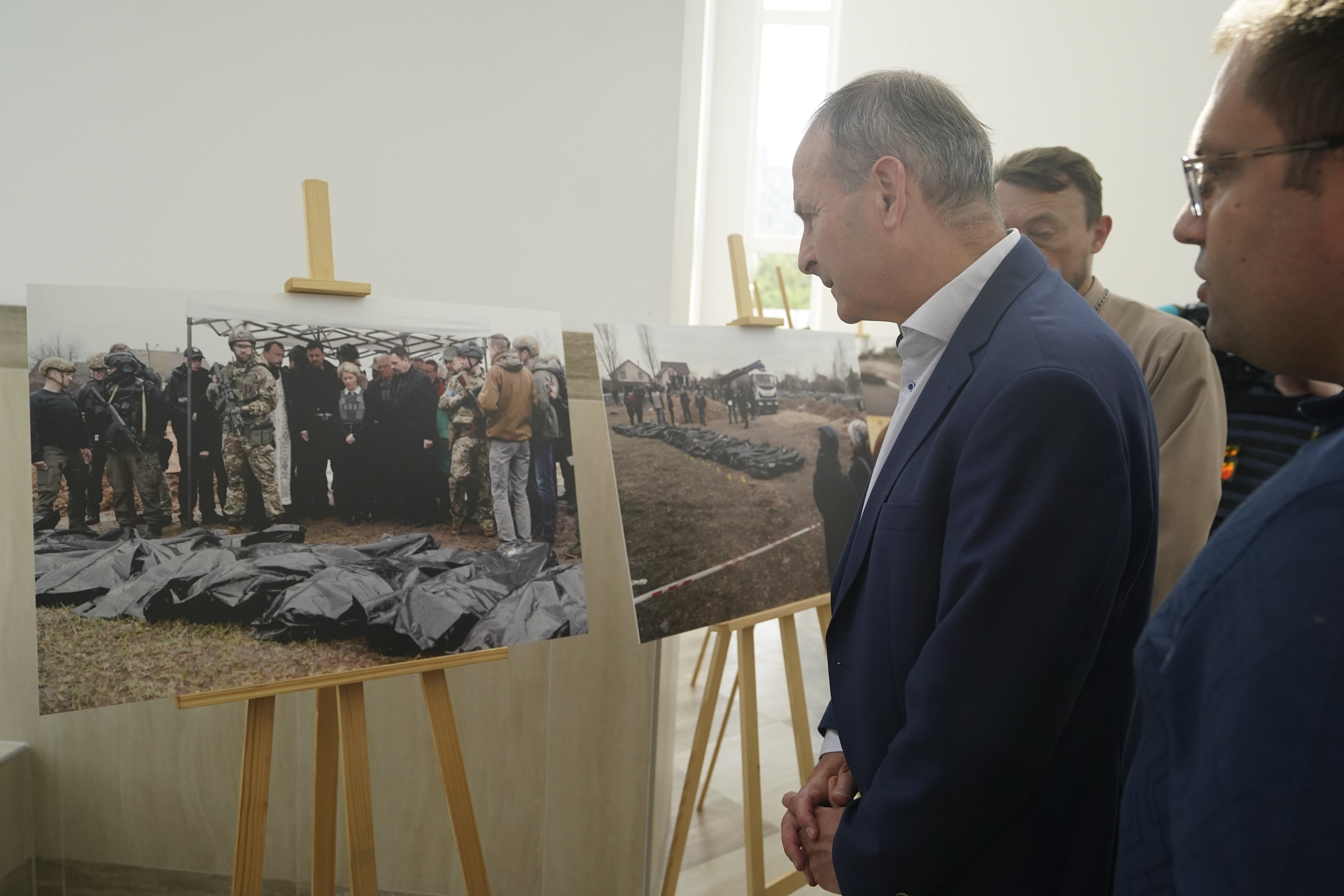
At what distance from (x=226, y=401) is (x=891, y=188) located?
120 cm

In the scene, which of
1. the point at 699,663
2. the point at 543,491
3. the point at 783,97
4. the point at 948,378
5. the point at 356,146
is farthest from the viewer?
the point at 783,97

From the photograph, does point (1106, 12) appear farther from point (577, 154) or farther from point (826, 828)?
point (826, 828)

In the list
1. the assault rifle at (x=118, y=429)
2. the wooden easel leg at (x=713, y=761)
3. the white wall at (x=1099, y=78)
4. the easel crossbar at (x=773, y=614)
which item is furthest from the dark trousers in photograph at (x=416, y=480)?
the white wall at (x=1099, y=78)

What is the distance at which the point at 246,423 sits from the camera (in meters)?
1.51

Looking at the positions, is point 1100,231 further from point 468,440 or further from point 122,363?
point 122,363

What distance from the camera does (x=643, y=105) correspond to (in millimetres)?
2199

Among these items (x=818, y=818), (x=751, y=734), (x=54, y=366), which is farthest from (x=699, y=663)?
(x=54, y=366)

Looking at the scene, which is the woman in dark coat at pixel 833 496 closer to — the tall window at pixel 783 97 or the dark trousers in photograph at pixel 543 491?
the dark trousers in photograph at pixel 543 491

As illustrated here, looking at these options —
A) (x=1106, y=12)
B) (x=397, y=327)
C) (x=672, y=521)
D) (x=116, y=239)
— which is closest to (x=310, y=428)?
(x=397, y=327)

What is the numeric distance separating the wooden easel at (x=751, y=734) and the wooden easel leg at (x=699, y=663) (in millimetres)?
791

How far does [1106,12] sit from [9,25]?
5744 mm

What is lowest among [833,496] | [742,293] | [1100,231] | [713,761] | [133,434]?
[713,761]

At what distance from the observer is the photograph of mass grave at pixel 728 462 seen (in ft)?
6.08

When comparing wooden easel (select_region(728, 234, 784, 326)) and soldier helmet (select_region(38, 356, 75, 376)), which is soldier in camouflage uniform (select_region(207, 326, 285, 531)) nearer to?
soldier helmet (select_region(38, 356, 75, 376))
